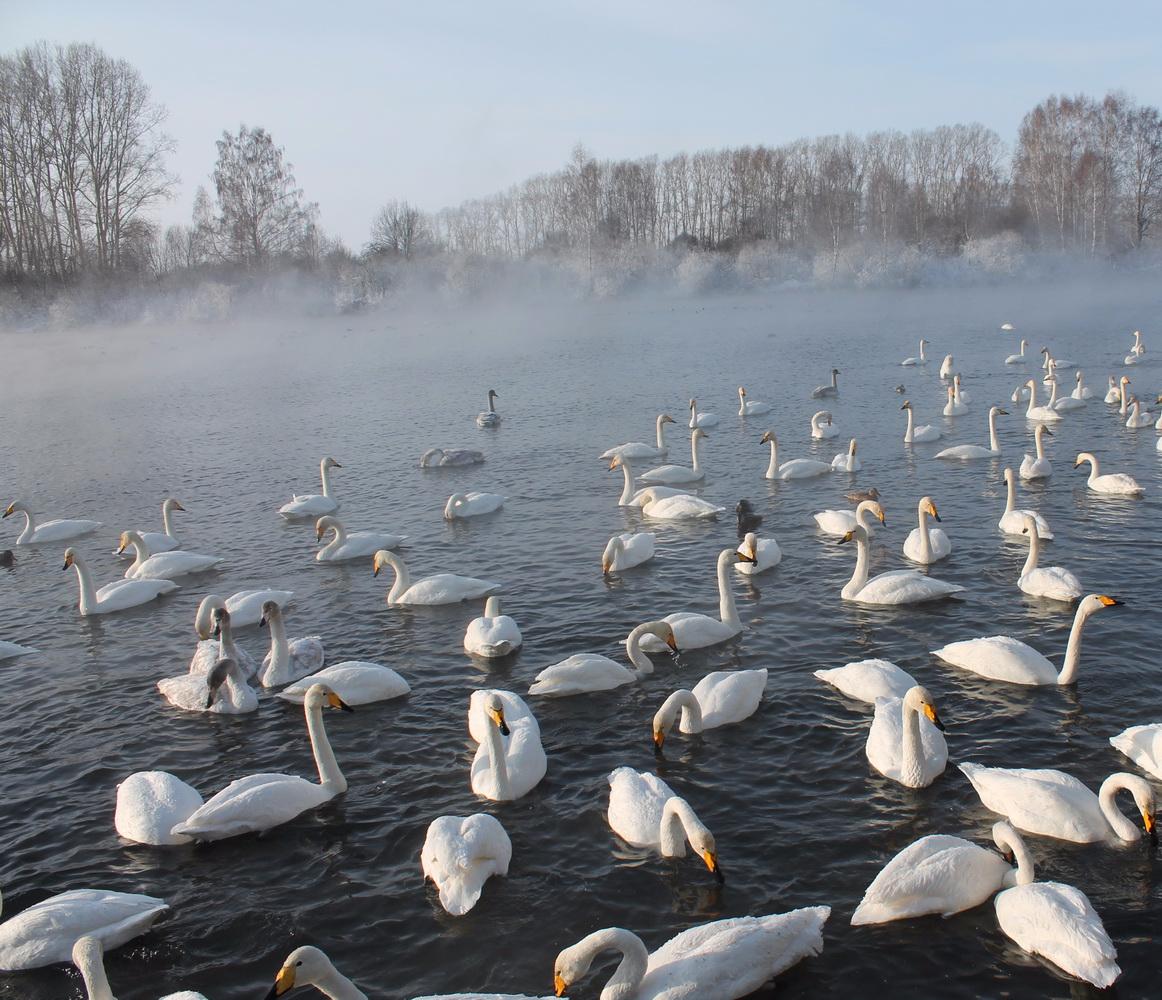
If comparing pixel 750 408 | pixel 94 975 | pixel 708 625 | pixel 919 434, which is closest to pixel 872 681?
pixel 708 625

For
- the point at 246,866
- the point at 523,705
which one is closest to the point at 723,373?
the point at 523,705

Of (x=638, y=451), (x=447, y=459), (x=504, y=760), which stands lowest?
(x=504, y=760)

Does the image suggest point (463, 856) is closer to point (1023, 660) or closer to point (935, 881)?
point (935, 881)

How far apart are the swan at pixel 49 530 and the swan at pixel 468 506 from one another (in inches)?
266

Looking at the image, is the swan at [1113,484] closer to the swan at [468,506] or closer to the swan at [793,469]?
the swan at [793,469]

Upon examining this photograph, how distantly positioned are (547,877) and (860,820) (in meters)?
2.52

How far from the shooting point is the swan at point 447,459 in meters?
23.5

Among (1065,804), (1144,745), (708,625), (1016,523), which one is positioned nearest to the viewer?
(1065,804)

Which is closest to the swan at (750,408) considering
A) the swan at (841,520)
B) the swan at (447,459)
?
the swan at (447,459)

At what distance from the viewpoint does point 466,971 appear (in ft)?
22.5

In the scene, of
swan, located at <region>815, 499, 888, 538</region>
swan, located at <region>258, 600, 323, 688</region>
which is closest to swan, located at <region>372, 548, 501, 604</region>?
swan, located at <region>258, 600, 323, 688</region>

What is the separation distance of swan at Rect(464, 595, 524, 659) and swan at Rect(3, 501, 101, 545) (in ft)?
33.8

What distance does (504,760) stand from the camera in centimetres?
888

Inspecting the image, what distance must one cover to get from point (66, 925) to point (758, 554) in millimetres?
9694
